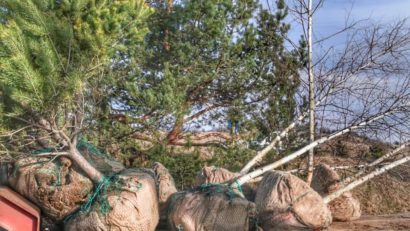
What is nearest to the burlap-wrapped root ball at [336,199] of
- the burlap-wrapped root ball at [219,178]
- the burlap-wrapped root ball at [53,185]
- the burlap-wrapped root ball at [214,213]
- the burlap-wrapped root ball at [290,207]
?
the burlap-wrapped root ball at [219,178]

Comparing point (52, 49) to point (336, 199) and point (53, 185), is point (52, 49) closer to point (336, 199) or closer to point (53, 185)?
point (53, 185)

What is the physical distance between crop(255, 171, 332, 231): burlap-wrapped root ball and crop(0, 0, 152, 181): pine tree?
191 centimetres

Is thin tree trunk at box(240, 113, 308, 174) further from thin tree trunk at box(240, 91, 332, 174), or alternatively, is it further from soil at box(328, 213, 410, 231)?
soil at box(328, 213, 410, 231)

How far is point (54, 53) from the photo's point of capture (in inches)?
236

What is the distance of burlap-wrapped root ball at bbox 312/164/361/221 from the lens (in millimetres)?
7938

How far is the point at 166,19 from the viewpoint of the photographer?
412 inches

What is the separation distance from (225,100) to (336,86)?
8.64 ft

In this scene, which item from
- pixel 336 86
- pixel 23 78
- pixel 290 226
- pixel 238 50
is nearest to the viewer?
pixel 23 78

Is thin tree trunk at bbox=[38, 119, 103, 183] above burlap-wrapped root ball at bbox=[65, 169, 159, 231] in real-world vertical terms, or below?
above

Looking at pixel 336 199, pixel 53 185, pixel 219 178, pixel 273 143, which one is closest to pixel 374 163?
pixel 336 199

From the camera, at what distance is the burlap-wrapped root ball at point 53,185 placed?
21.1 ft

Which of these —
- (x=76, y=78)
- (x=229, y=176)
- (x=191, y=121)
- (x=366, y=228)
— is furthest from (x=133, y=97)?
(x=366, y=228)

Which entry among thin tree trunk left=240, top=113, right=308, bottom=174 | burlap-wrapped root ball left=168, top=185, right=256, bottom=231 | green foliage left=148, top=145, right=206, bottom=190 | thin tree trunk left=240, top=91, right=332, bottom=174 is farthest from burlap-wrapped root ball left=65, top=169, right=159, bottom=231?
green foliage left=148, top=145, right=206, bottom=190

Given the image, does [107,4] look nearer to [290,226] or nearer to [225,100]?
[290,226]
